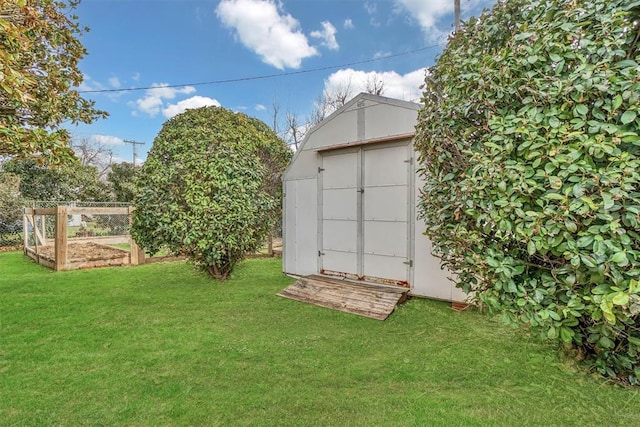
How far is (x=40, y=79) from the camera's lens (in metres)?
3.78

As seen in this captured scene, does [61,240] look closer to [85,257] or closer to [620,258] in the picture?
[85,257]

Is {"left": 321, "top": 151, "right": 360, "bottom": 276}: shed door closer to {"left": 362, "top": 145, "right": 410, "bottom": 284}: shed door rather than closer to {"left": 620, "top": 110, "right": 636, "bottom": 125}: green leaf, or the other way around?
{"left": 362, "top": 145, "right": 410, "bottom": 284}: shed door

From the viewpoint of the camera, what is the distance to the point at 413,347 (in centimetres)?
313

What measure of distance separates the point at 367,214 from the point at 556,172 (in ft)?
10.4

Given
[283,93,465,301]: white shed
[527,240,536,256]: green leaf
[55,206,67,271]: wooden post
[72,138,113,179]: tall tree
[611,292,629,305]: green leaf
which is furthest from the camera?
[72,138,113,179]: tall tree

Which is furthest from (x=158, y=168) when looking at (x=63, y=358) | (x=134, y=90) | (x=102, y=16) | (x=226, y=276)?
(x=134, y=90)

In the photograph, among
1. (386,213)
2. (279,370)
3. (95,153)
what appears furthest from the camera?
(95,153)

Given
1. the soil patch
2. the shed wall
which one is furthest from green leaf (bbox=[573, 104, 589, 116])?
the soil patch

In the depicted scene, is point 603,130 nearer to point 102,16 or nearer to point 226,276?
point 226,276

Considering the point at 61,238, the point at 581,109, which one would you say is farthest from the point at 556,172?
the point at 61,238

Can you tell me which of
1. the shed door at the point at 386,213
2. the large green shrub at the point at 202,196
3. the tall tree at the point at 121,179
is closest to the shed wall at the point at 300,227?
the large green shrub at the point at 202,196

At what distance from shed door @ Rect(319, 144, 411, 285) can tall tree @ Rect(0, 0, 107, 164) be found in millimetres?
3610

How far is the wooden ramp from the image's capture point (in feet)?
13.7

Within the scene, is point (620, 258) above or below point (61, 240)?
above
